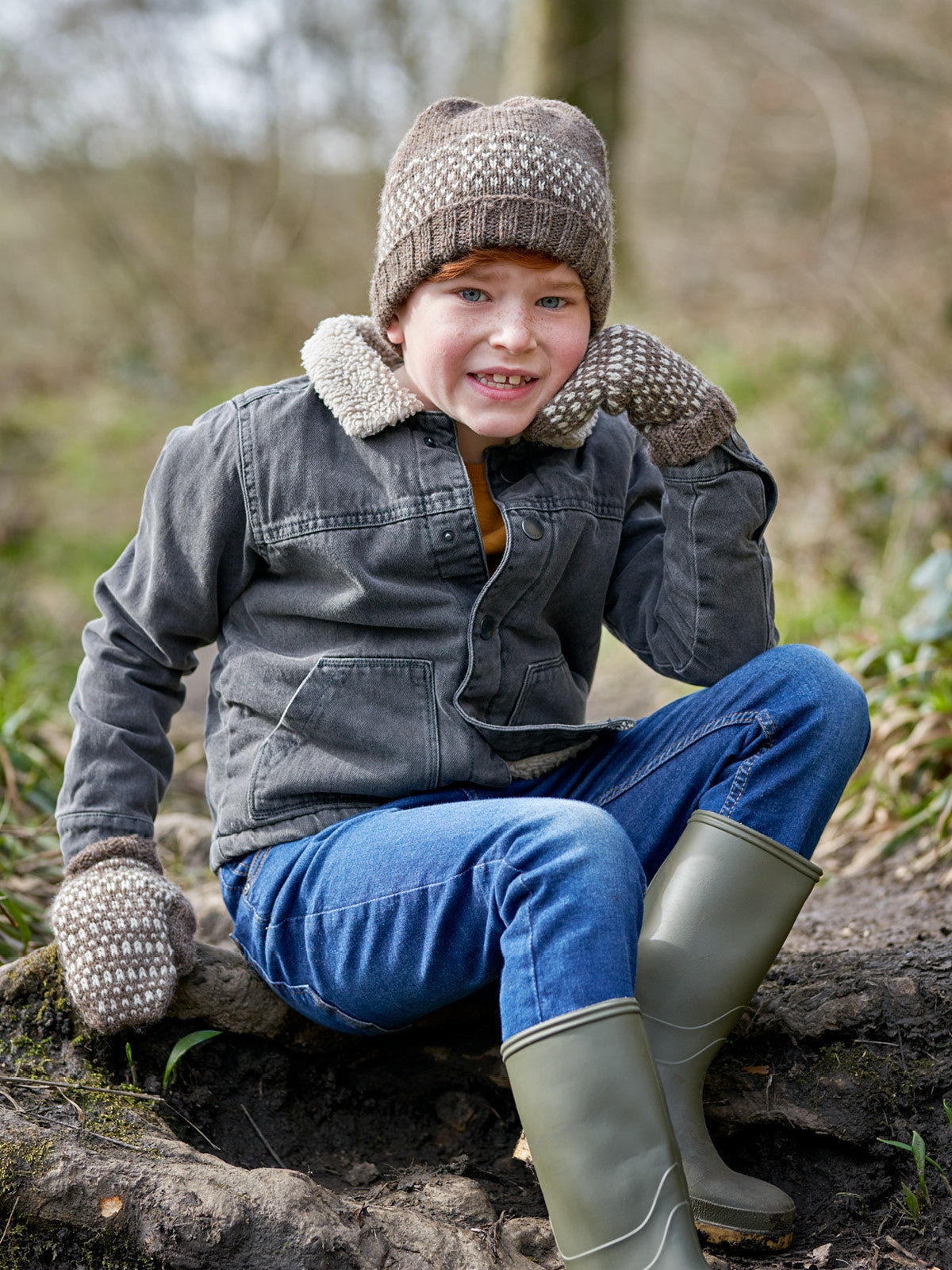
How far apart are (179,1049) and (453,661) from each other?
29.8 inches

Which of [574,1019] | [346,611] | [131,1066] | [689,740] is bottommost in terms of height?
[131,1066]

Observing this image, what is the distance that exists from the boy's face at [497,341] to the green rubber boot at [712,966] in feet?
2.38

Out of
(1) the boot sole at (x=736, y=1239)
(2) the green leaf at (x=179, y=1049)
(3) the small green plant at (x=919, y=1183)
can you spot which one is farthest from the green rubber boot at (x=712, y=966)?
(2) the green leaf at (x=179, y=1049)

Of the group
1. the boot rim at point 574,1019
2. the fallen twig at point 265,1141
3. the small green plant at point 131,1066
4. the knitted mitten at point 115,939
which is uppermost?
the boot rim at point 574,1019

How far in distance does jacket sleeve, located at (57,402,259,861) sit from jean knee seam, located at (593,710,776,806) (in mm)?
719

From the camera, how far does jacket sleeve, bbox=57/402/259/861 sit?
1.92 metres

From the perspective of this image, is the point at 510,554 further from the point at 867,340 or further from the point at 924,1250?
the point at 867,340

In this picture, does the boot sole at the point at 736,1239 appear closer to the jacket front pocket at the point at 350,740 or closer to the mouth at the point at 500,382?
the jacket front pocket at the point at 350,740

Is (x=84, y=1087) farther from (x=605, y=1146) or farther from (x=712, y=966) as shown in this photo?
(x=712, y=966)

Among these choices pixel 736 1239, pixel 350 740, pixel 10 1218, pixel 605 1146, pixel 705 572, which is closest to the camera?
pixel 605 1146

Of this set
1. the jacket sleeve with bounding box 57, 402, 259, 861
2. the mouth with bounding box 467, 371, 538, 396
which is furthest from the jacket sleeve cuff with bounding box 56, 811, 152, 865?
the mouth with bounding box 467, 371, 538, 396

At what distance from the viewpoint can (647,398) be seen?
189 cm

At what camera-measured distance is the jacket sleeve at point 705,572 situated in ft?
6.41

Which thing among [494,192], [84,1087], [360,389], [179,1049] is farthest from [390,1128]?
[494,192]
